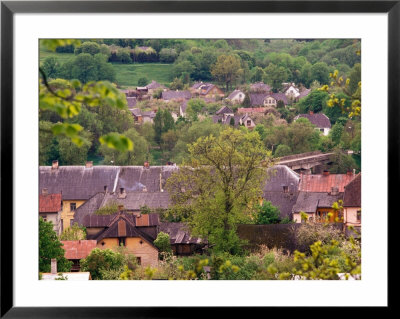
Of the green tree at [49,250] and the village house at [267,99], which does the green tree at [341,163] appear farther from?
the green tree at [49,250]

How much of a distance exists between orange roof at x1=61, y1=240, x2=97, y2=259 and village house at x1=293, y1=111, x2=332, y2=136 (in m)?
1.85

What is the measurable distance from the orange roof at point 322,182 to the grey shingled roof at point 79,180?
1.51 m

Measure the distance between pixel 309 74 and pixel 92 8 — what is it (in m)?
2.28

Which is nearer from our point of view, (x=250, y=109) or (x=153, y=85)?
(x=153, y=85)

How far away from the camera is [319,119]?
4.42 metres

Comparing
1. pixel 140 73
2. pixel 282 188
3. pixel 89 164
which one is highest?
pixel 140 73

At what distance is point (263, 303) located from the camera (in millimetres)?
2611

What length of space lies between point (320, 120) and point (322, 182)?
1.60ft

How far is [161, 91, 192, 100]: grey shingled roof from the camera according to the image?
4546 mm

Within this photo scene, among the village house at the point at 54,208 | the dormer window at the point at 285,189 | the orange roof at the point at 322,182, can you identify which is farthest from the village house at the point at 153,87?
the orange roof at the point at 322,182

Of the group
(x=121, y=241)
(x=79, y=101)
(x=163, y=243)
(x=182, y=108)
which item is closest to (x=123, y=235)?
(x=121, y=241)

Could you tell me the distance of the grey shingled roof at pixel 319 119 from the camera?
4438 mm

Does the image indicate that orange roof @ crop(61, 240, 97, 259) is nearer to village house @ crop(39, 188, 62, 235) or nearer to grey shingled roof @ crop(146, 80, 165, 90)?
village house @ crop(39, 188, 62, 235)

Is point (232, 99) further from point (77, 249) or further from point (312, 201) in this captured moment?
point (77, 249)
